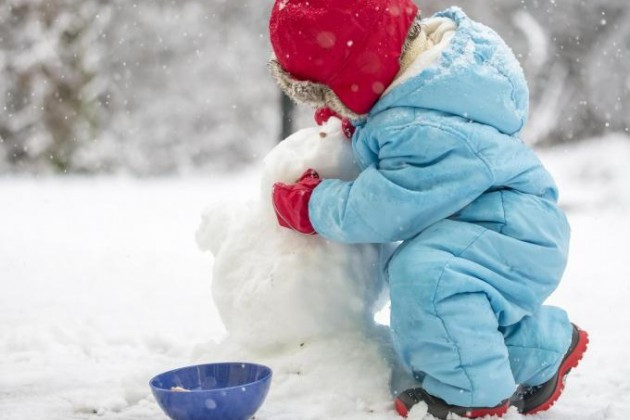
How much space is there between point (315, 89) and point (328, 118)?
1.28 feet

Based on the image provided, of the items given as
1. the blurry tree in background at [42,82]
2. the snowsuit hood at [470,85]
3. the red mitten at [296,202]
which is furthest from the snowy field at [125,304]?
the blurry tree in background at [42,82]

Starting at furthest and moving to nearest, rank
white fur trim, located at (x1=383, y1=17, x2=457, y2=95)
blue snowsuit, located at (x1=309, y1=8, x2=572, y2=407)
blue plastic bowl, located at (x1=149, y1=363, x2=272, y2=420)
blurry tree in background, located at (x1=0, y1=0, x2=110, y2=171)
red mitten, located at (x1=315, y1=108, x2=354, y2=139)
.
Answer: blurry tree in background, located at (x1=0, y1=0, x2=110, y2=171) → red mitten, located at (x1=315, y1=108, x2=354, y2=139) → white fur trim, located at (x1=383, y1=17, x2=457, y2=95) → blue snowsuit, located at (x1=309, y1=8, x2=572, y2=407) → blue plastic bowl, located at (x1=149, y1=363, x2=272, y2=420)

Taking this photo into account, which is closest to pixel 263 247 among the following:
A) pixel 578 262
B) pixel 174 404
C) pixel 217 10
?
pixel 174 404

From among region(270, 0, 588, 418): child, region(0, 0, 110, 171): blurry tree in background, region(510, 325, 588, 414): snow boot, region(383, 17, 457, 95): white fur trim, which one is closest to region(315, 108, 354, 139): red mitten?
region(270, 0, 588, 418): child

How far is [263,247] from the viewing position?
2.70m

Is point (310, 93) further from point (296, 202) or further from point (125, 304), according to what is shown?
point (125, 304)

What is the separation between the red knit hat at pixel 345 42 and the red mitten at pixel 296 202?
10.8 inches

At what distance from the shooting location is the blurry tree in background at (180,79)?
11.5m

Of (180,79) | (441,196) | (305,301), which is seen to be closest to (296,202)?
(305,301)

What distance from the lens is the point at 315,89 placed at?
2451 mm

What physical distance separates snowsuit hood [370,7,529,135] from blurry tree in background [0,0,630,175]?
26.3 ft

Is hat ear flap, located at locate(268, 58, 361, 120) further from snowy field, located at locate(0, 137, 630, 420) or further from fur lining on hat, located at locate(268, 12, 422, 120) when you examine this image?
snowy field, located at locate(0, 137, 630, 420)

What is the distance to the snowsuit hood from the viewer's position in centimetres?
236

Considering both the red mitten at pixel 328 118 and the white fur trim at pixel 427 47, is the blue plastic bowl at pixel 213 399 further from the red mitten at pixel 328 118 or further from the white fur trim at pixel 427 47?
the white fur trim at pixel 427 47
